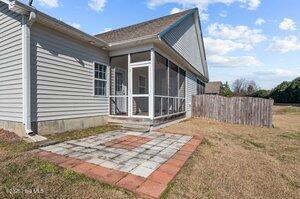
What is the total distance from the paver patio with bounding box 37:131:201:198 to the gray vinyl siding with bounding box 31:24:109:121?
5.27ft

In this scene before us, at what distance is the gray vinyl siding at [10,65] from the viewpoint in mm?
6426

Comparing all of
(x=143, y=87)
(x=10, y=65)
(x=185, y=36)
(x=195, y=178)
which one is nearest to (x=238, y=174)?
(x=195, y=178)

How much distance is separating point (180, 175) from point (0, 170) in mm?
3425

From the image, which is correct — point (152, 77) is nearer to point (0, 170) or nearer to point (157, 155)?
point (157, 155)

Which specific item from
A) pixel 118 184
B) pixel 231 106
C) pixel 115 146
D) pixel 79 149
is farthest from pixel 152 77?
pixel 231 106

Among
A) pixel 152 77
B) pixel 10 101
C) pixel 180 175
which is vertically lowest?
pixel 180 175

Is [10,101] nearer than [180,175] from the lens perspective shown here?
No

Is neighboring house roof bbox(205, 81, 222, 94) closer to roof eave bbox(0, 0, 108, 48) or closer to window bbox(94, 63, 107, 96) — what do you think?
window bbox(94, 63, 107, 96)

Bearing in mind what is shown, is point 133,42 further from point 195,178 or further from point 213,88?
point 213,88

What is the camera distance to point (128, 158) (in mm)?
4793

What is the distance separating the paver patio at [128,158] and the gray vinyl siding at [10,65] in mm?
2175

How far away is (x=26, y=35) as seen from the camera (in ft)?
20.2

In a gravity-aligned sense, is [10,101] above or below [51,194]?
above

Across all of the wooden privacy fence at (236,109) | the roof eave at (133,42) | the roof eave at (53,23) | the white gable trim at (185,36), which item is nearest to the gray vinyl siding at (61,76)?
the roof eave at (53,23)
